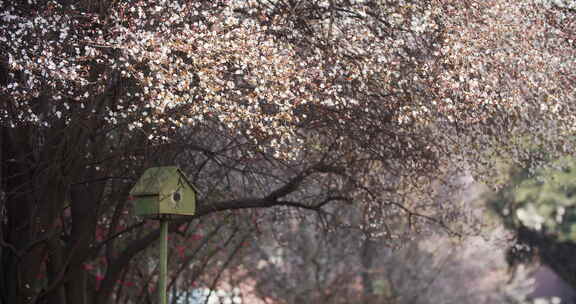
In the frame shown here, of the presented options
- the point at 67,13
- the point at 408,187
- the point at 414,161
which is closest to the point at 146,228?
the point at 408,187

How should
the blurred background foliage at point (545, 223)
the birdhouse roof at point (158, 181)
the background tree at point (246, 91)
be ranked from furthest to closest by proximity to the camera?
the blurred background foliage at point (545, 223), the birdhouse roof at point (158, 181), the background tree at point (246, 91)

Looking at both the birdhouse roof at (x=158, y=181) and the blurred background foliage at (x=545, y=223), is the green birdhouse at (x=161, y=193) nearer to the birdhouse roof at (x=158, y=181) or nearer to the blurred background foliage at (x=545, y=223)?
the birdhouse roof at (x=158, y=181)

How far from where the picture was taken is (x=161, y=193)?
7898 millimetres

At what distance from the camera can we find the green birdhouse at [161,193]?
26.0ft

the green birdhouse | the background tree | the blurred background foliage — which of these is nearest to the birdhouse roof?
the green birdhouse

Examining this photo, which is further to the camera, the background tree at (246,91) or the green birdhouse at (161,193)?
the green birdhouse at (161,193)

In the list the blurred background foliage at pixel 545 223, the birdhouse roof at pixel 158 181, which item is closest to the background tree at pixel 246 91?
the birdhouse roof at pixel 158 181

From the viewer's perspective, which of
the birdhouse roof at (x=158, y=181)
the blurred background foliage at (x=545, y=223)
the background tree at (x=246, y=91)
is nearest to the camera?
the background tree at (x=246, y=91)

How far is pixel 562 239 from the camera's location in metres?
23.9

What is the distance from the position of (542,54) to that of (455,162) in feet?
6.41

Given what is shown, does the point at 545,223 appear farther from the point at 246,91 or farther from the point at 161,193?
the point at 161,193

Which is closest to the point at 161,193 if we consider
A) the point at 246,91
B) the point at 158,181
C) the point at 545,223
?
the point at 158,181

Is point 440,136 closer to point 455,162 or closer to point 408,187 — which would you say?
point 455,162

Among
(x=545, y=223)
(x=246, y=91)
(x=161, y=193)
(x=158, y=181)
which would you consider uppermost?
(x=545, y=223)
